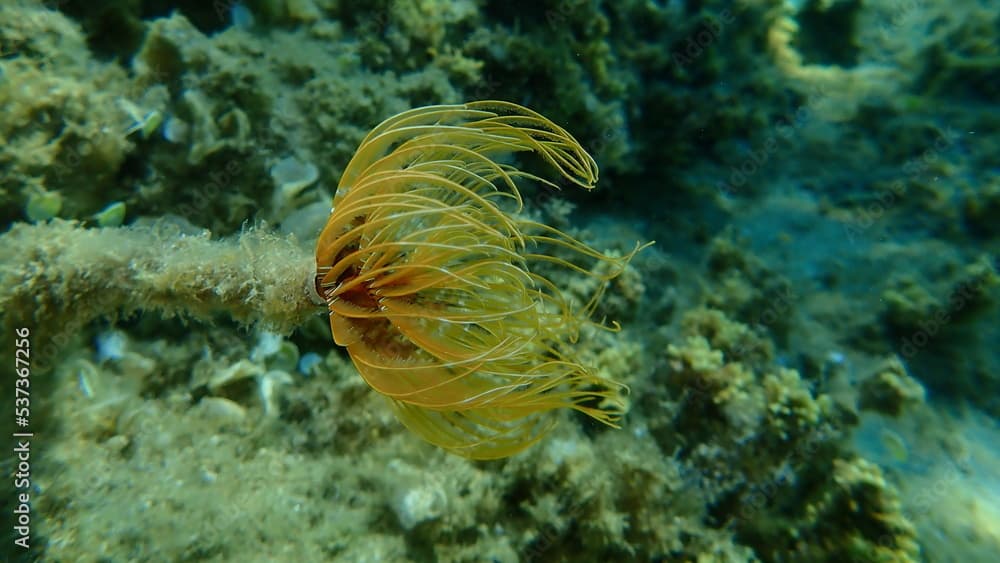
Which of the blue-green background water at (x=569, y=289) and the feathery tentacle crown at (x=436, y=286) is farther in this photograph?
the blue-green background water at (x=569, y=289)

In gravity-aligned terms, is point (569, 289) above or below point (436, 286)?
below

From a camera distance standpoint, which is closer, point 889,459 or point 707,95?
point 889,459

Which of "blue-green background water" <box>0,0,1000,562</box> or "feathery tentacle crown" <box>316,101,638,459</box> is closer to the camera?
"feathery tentacle crown" <box>316,101,638,459</box>

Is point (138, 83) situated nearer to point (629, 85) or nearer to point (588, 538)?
point (588, 538)

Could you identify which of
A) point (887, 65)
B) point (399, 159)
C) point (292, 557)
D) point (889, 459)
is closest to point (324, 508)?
point (292, 557)

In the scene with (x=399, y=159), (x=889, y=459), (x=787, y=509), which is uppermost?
(x=399, y=159)

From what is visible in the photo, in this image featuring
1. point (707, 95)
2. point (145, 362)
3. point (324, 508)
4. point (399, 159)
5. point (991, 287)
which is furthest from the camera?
point (707, 95)

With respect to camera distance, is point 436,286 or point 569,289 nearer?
point 436,286

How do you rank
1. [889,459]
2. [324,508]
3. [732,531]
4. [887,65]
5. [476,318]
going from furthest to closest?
[887,65], [889,459], [732,531], [324,508], [476,318]
